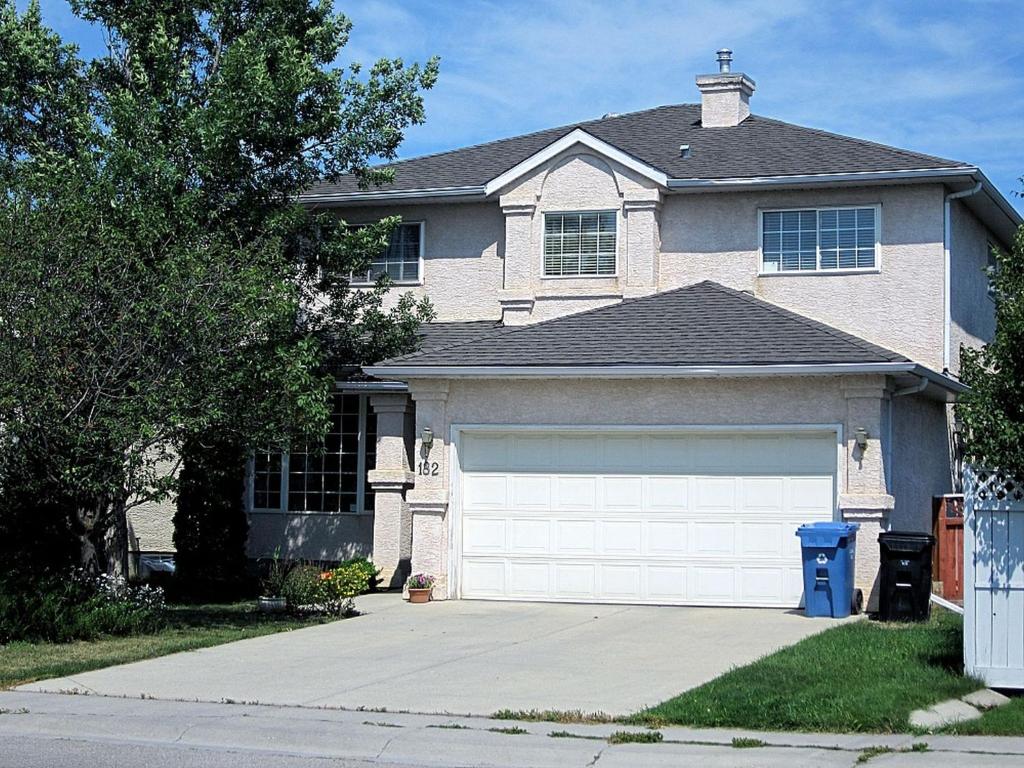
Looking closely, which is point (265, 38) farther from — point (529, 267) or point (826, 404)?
point (826, 404)

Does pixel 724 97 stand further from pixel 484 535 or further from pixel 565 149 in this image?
pixel 484 535

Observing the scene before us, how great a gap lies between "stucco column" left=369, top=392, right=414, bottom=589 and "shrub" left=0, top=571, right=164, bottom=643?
16.0ft

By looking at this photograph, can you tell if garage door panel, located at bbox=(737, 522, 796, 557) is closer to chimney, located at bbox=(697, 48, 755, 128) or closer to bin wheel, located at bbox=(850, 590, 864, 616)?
bin wheel, located at bbox=(850, 590, 864, 616)

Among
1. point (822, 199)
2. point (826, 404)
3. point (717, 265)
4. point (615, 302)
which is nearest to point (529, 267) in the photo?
point (615, 302)

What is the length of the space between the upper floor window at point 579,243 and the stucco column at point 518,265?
0.92 ft

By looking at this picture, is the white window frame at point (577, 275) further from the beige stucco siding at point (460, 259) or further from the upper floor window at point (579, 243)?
the beige stucco siding at point (460, 259)

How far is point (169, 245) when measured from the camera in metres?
18.6

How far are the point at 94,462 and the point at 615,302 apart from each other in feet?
29.7

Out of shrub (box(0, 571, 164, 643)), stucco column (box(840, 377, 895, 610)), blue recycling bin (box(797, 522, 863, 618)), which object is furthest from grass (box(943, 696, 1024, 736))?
shrub (box(0, 571, 164, 643))

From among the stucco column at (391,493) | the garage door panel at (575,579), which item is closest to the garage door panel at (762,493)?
the garage door panel at (575,579)

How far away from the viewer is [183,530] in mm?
21953

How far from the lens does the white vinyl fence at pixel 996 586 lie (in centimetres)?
1181

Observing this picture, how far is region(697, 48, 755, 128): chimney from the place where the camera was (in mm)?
25219

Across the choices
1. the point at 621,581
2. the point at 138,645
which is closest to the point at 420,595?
the point at 621,581
